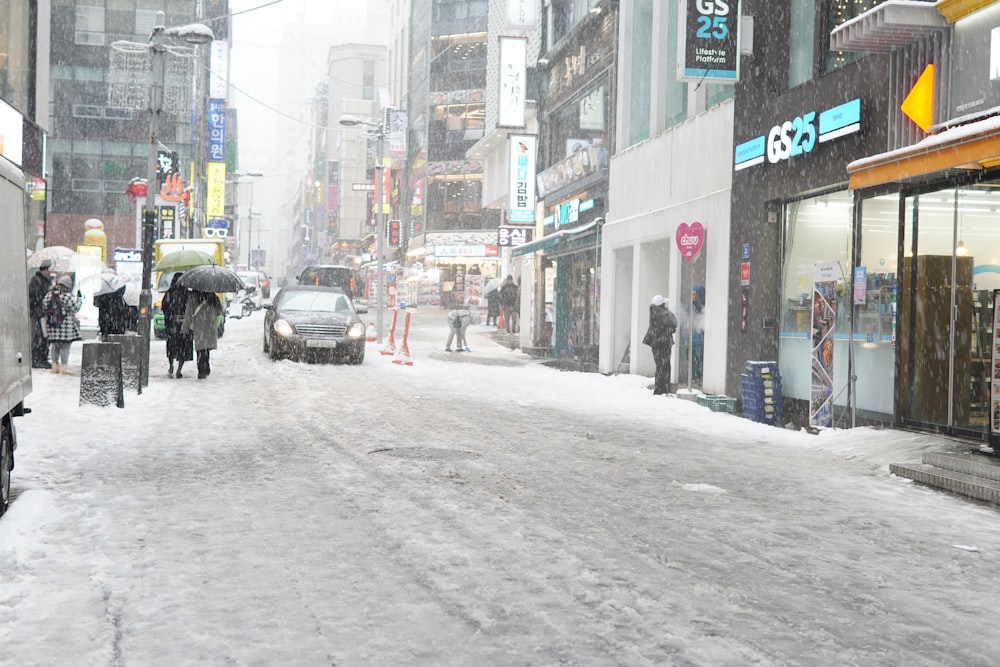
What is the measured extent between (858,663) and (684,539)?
8.02 ft

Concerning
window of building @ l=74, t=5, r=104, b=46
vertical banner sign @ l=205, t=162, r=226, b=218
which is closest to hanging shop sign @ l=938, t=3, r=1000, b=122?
window of building @ l=74, t=5, r=104, b=46

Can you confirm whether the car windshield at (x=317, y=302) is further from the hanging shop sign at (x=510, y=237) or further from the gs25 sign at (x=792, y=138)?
the hanging shop sign at (x=510, y=237)

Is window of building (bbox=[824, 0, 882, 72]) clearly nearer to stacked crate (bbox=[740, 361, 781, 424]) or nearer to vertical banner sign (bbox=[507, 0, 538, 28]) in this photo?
stacked crate (bbox=[740, 361, 781, 424])

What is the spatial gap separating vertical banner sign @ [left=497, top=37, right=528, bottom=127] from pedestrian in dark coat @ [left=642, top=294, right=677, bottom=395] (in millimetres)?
21854

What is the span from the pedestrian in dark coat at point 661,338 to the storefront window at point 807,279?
9.27ft

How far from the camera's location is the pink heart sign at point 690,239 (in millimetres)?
18031

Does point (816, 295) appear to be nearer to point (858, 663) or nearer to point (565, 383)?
point (565, 383)

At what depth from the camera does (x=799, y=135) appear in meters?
15.4

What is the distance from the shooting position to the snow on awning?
12.1 m

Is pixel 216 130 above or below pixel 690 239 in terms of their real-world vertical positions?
above

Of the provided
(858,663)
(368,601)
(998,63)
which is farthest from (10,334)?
(998,63)

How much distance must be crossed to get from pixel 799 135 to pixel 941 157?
5.01 m

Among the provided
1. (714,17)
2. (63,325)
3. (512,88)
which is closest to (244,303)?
(512,88)

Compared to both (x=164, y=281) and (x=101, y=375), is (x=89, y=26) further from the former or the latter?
(x=101, y=375)
